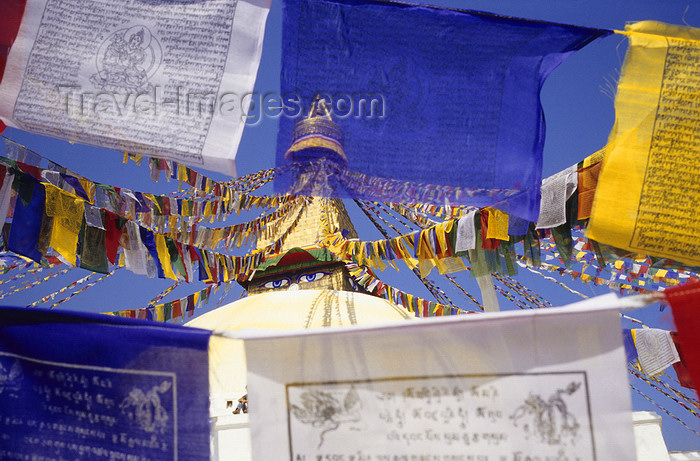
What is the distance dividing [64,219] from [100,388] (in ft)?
8.78

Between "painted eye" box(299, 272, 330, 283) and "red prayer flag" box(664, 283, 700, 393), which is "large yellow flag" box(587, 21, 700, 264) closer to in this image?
"red prayer flag" box(664, 283, 700, 393)

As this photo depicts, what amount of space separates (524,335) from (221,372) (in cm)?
575

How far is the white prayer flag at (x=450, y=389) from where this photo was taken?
1711 mm

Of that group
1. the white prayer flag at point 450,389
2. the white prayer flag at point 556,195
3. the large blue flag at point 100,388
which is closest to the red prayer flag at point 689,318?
the white prayer flag at point 450,389

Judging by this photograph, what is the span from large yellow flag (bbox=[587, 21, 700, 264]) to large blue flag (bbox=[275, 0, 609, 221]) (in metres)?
0.33

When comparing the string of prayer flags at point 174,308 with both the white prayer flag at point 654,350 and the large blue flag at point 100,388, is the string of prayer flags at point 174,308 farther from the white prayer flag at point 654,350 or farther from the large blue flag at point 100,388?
the white prayer flag at point 654,350

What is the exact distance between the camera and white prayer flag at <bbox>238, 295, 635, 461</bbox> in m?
1.71

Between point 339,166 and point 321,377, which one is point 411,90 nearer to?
point 339,166

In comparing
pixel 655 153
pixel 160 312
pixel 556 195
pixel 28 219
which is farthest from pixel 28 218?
pixel 160 312

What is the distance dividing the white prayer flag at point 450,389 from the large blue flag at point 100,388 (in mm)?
297

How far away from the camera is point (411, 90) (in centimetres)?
266

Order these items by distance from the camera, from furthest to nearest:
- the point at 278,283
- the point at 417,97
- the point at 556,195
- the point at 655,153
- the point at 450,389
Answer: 1. the point at 278,283
2. the point at 556,195
3. the point at 417,97
4. the point at 655,153
5. the point at 450,389

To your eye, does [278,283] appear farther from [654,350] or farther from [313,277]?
[654,350]

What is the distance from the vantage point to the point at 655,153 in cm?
253
